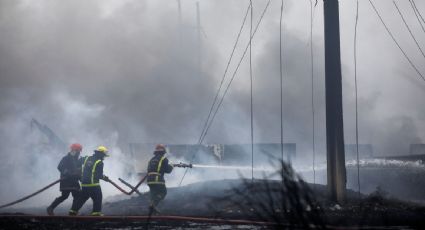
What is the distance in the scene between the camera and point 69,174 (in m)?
11.0

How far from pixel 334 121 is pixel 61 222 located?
23.0 feet

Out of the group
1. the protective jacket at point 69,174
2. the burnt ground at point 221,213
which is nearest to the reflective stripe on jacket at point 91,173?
the protective jacket at point 69,174

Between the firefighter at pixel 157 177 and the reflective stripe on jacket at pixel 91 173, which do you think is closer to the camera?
the reflective stripe on jacket at pixel 91 173

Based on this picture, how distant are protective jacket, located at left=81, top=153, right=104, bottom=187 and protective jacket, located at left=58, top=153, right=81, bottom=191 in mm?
548

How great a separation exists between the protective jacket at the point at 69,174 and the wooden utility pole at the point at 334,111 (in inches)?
248

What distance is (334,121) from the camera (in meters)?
11.9

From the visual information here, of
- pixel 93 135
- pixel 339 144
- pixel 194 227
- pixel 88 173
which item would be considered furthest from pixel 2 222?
pixel 93 135

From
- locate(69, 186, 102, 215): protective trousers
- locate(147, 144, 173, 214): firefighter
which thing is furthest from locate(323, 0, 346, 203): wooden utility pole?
locate(69, 186, 102, 215): protective trousers

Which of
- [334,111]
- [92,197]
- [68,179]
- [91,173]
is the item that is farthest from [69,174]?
[334,111]

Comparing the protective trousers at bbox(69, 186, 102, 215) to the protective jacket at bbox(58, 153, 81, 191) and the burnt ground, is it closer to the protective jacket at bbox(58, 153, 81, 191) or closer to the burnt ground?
the protective jacket at bbox(58, 153, 81, 191)

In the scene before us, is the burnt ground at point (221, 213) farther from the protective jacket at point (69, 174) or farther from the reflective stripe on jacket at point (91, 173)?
the protective jacket at point (69, 174)

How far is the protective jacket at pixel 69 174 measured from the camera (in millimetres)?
10984

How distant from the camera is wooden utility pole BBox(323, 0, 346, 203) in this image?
11.7 meters

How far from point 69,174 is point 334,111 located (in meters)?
6.82
